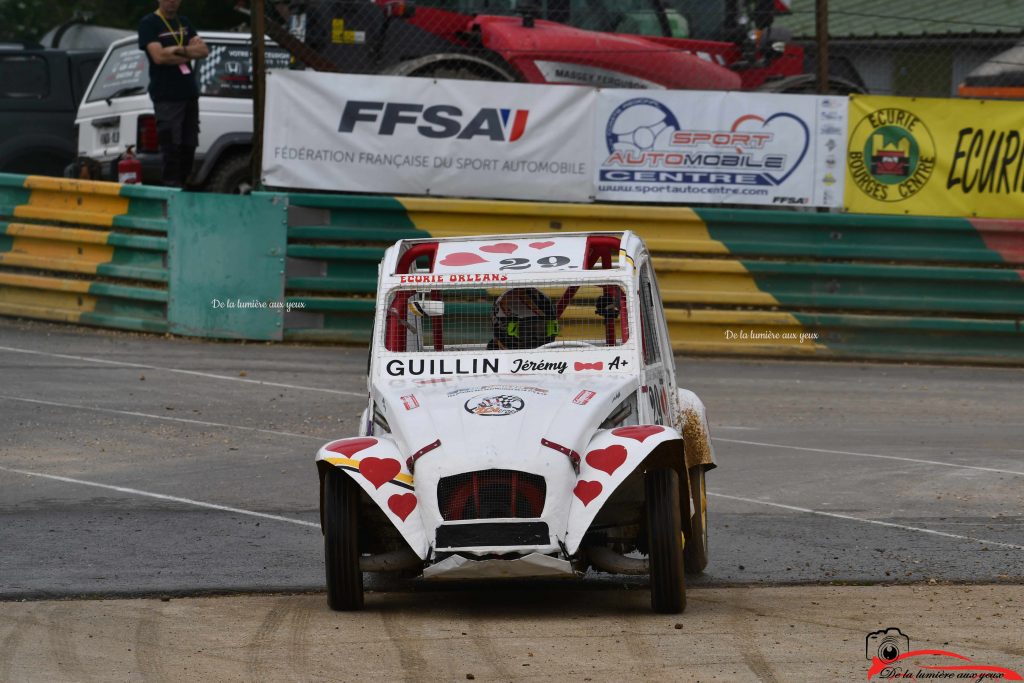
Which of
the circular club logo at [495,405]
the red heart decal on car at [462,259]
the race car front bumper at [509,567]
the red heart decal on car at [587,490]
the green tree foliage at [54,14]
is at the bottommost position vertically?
the race car front bumper at [509,567]

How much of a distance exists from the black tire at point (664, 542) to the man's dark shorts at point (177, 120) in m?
9.43

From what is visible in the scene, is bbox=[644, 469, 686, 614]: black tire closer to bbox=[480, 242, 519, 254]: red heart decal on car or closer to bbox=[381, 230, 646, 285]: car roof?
bbox=[381, 230, 646, 285]: car roof

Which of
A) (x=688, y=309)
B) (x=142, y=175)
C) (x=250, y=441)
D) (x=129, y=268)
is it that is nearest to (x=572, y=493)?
(x=250, y=441)

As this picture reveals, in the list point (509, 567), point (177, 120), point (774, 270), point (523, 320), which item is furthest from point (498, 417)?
point (177, 120)

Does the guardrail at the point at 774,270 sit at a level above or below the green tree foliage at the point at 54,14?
below

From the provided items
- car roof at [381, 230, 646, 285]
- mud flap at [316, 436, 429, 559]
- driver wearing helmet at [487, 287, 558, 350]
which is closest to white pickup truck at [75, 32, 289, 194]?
car roof at [381, 230, 646, 285]

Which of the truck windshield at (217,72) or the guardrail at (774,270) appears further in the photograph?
the truck windshield at (217,72)

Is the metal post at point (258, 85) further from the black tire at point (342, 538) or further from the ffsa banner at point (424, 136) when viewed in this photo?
the black tire at point (342, 538)

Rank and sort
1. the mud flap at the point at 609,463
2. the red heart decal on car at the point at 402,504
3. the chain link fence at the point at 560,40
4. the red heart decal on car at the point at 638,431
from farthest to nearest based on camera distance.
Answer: the chain link fence at the point at 560,40
the red heart decal on car at the point at 638,431
the red heart decal on car at the point at 402,504
the mud flap at the point at 609,463

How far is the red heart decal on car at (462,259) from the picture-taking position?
7816mm

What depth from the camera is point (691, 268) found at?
14.8 m

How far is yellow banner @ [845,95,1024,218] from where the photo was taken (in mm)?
14797

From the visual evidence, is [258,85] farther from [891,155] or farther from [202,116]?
[891,155]

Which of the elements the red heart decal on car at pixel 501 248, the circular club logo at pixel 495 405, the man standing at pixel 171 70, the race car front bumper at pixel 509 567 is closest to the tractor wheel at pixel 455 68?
the man standing at pixel 171 70
